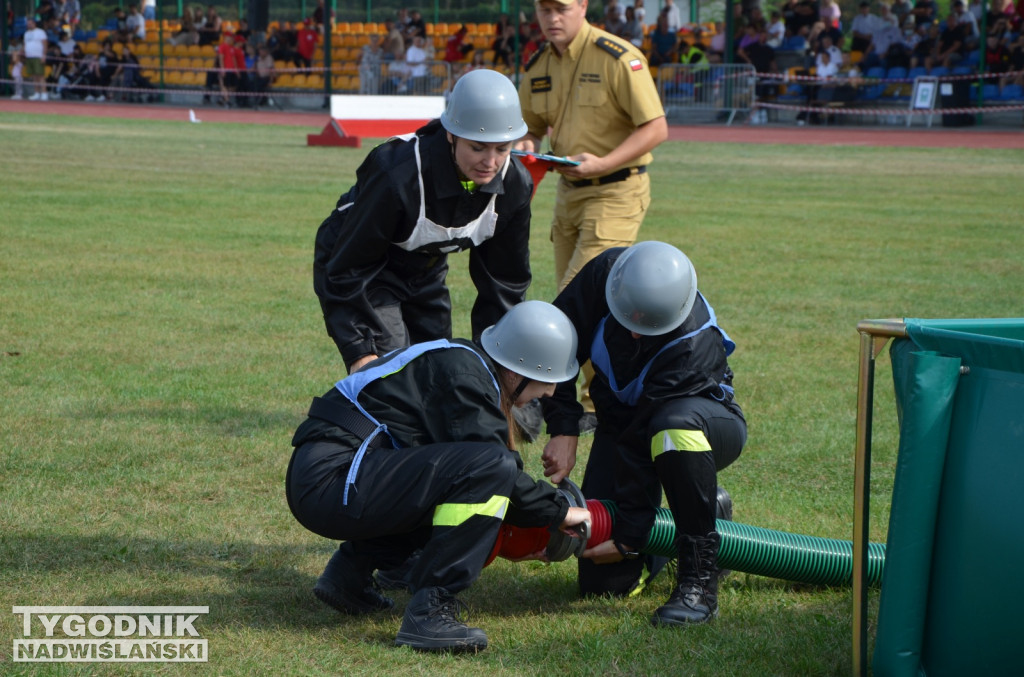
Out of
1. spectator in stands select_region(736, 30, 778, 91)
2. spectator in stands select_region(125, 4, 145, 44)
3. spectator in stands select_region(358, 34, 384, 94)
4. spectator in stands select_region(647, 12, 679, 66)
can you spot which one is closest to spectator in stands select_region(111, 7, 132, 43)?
spectator in stands select_region(125, 4, 145, 44)

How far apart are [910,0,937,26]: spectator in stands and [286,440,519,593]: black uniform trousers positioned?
87.6 ft

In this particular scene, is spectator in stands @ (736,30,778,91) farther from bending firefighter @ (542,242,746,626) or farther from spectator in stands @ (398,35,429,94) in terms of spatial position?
bending firefighter @ (542,242,746,626)

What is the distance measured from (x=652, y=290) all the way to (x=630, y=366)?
0.38 meters

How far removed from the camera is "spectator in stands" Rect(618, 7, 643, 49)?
3133cm

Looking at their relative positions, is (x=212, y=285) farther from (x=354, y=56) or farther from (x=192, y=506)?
(x=354, y=56)

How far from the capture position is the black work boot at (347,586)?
410 centimetres

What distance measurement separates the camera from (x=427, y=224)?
15.2ft

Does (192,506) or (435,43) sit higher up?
(435,43)

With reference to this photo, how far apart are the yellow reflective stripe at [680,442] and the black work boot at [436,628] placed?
860 mm

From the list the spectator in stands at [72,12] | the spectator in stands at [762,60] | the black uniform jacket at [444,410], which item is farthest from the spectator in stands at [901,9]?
the spectator in stands at [72,12]

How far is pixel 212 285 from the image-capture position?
1005cm

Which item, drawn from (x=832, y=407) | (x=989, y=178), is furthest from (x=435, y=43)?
(x=832, y=407)

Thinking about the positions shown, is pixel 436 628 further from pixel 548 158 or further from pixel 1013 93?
pixel 1013 93

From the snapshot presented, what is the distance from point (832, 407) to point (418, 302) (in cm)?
292
